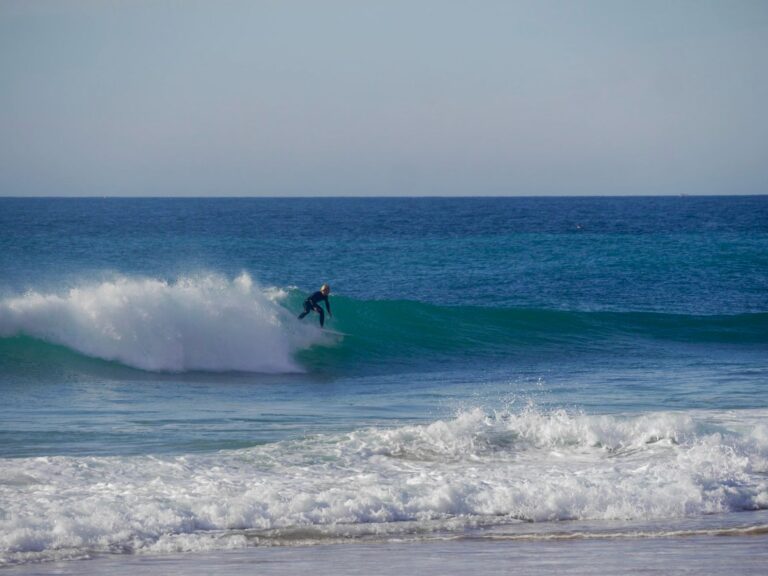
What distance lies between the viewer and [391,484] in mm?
8820

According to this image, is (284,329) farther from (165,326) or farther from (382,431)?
(382,431)

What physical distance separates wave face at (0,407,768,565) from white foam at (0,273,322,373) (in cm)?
751

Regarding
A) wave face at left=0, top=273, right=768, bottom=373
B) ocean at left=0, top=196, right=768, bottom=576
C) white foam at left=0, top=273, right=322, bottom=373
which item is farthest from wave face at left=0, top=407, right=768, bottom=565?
wave face at left=0, top=273, right=768, bottom=373

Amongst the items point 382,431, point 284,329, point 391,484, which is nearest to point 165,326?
point 284,329

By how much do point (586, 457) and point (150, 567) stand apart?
5.04 metres

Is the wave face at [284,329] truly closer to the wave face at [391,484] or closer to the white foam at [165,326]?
the white foam at [165,326]

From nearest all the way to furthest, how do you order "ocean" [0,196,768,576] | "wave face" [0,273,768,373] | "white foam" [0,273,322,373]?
"ocean" [0,196,768,576], "white foam" [0,273,322,373], "wave face" [0,273,768,373]

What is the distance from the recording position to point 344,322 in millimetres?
22047

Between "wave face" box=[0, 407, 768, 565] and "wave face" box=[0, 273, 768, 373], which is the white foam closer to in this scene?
"wave face" box=[0, 273, 768, 373]

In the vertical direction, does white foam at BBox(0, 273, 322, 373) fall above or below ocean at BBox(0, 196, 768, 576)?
above

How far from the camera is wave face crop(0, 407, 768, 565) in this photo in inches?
301

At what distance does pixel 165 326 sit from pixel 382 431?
347 inches

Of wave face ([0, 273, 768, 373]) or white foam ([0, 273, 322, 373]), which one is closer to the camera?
white foam ([0, 273, 322, 373])

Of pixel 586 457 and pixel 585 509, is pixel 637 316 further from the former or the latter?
pixel 585 509
